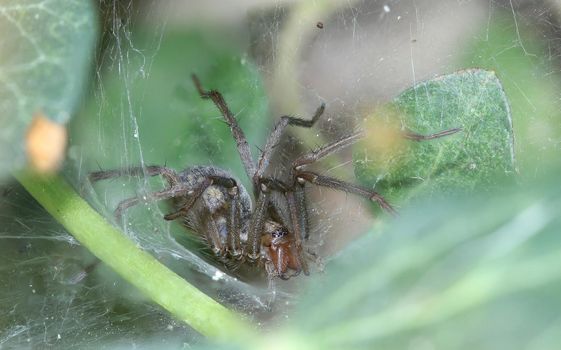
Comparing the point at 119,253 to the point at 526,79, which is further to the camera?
the point at 526,79

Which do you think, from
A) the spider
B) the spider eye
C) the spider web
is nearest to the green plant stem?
the spider web

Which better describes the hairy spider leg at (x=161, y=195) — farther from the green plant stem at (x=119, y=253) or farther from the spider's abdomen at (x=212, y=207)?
the green plant stem at (x=119, y=253)

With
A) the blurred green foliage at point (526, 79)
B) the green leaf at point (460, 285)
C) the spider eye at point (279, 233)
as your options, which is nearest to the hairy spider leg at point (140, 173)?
the spider eye at point (279, 233)

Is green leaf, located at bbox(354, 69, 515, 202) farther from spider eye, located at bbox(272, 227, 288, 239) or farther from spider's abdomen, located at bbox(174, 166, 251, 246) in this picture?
spider's abdomen, located at bbox(174, 166, 251, 246)

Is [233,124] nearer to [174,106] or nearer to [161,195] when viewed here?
[174,106]

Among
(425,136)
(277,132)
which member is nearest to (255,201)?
(277,132)
